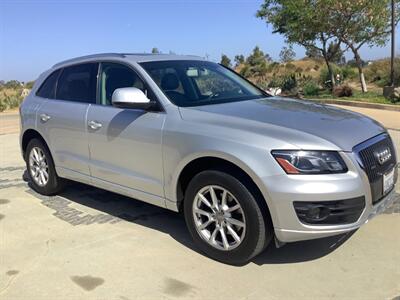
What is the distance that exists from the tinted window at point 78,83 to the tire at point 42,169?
0.72 m

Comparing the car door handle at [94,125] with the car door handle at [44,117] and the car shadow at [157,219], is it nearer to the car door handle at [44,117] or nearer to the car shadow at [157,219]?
the car door handle at [44,117]

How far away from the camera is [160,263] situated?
12.9 ft

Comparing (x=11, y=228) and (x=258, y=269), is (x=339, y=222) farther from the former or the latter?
(x=11, y=228)

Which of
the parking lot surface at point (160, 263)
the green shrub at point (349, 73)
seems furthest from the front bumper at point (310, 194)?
the green shrub at point (349, 73)

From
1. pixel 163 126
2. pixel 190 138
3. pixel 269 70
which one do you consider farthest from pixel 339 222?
pixel 269 70

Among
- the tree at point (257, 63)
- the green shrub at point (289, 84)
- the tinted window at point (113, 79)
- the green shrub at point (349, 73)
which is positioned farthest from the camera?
the tree at point (257, 63)

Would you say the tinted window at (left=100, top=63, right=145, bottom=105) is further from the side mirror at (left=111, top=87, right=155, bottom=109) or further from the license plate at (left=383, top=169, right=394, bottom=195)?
the license plate at (left=383, top=169, right=394, bottom=195)

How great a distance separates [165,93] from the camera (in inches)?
172

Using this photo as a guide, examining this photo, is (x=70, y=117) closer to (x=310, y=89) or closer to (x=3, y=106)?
(x=310, y=89)

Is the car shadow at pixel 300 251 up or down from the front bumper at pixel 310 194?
down

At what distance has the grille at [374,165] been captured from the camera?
3566 millimetres

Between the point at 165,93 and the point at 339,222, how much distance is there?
6.33 ft

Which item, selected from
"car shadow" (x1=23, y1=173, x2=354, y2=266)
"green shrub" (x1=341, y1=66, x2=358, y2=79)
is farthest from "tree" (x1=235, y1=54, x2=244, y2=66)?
"car shadow" (x1=23, y1=173, x2=354, y2=266)

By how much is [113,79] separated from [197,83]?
2.97 feet
